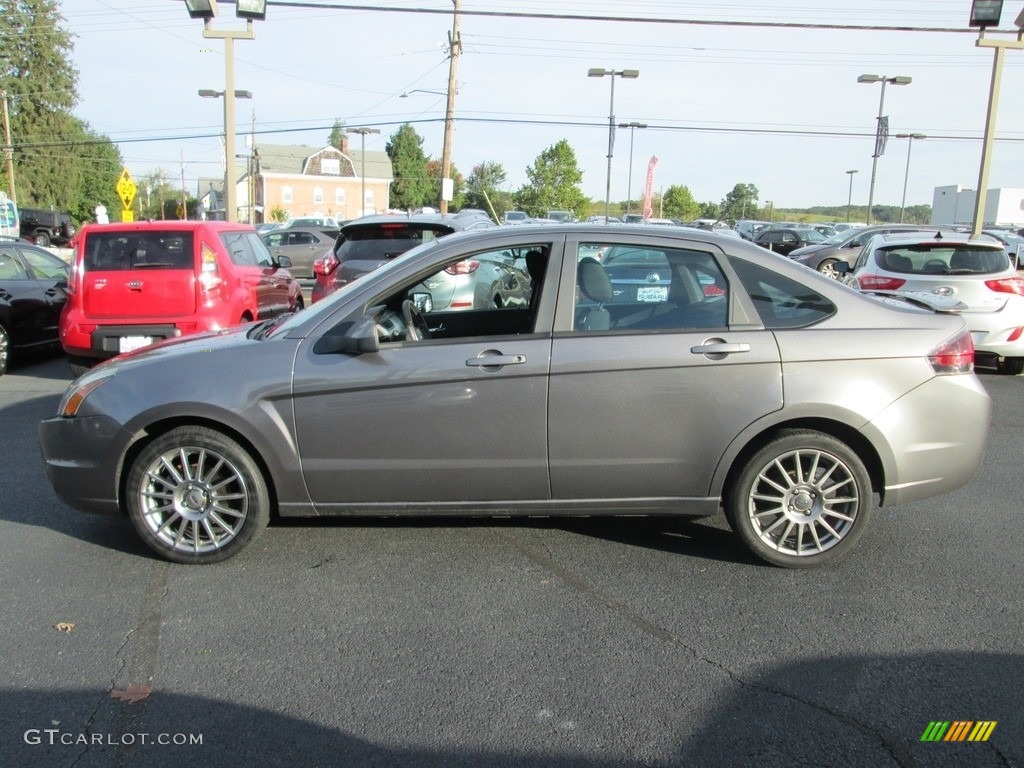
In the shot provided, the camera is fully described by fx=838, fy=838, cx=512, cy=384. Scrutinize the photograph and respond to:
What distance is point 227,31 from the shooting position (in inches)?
599

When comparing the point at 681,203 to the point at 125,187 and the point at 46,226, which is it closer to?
the point at 46,226

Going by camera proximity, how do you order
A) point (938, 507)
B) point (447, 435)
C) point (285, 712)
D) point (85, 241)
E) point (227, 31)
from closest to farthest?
1. point (285, 712)
2. point (447, 435)
3. point (938, 507)
4. point (85, 241)
5. point (227, 31)

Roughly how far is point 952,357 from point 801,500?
3.52ft

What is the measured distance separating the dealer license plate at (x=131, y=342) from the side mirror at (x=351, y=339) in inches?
183

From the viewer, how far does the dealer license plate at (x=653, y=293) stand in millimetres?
4426

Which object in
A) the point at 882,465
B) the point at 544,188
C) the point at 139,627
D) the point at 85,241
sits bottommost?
the point at 139,627

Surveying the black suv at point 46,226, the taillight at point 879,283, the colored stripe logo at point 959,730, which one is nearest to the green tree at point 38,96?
the black suv at point 46,226

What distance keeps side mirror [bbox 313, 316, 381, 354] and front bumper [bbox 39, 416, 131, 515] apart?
1.10 meters

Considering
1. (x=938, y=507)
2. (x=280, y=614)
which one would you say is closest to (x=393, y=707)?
(x=280, y=614)

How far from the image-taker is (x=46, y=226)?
43562mm

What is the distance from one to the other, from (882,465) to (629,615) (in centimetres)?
157

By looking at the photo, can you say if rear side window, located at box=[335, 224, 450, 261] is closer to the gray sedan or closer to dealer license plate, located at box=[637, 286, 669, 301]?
the gray sedan

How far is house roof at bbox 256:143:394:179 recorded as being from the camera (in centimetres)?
8531

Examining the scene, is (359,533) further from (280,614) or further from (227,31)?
(227,31)
